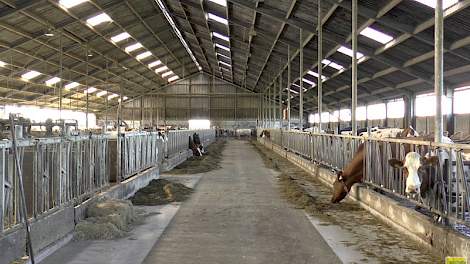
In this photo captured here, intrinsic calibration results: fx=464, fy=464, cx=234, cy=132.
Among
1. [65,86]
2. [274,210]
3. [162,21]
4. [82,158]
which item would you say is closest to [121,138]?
[82,158]

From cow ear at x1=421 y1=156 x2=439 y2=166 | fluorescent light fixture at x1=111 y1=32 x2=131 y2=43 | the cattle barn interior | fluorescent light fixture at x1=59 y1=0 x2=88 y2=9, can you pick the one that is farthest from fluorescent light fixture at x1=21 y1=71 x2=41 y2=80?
cow ear at x1=421 y1=156 x2=439 y2=166

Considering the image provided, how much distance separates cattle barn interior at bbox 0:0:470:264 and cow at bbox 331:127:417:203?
31mm

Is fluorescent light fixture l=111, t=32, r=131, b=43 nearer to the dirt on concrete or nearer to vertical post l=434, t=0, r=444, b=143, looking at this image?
the dirt on concrete

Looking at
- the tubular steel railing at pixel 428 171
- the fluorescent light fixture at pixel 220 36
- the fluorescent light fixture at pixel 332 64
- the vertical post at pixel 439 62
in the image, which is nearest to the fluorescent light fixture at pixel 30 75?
the fluorescent light fixture at pixel 220 36

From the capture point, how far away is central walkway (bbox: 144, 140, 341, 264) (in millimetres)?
5883

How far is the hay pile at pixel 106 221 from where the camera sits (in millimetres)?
6804

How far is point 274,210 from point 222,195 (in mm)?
2359

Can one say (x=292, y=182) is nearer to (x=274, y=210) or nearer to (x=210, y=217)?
(x=274, y=210)

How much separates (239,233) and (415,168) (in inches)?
112

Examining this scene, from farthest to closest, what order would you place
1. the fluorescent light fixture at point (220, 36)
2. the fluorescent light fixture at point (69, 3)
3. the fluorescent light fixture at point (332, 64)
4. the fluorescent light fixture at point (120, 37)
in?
the fluorescent light fixture at point (120, 37), the fluorescent light fixture at point (220, 36), the fluorescent light fixture at point (332, 64), the fluorescent light fixture at point (69, 3)

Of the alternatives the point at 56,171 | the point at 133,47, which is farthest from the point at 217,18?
the point at 56,171

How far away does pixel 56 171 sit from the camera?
652 cm

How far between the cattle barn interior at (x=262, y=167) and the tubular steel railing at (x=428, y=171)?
0.10 feet

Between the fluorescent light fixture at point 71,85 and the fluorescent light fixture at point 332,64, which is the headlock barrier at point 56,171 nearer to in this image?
the fluorescent light fixture at point 332,64
